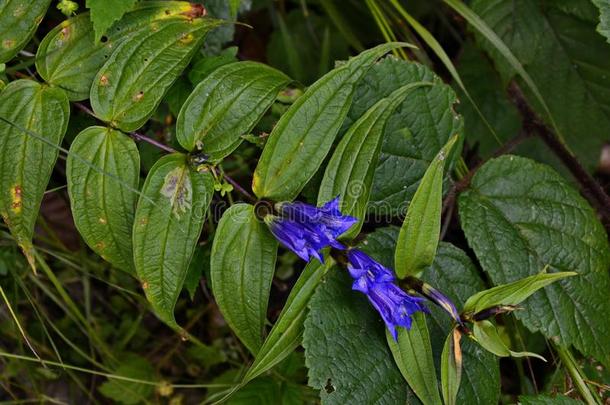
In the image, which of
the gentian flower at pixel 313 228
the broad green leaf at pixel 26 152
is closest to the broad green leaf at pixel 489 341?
the gentian flower at pixel 313 228

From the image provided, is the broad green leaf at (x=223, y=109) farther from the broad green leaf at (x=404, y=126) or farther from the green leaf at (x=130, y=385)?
the green leaf at (x=130, y=385)

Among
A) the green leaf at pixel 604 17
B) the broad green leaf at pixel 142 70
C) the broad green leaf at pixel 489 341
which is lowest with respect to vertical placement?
the broad green leaf at pixel 489 341

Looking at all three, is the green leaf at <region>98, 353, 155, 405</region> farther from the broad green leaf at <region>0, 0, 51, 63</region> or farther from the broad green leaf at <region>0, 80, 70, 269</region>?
the broad green leaf at <region>0, 0, 51, 63</region>

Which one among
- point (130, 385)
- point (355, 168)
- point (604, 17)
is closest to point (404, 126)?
point (355, 168)

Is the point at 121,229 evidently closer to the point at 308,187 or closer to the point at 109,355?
the point at 308,187

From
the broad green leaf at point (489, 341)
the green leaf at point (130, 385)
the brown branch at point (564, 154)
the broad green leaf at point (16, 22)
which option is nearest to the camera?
the broad green leaf at point (489, 341)

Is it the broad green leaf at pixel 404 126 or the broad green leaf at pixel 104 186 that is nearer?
the broad green leaf at pixel 104 186
